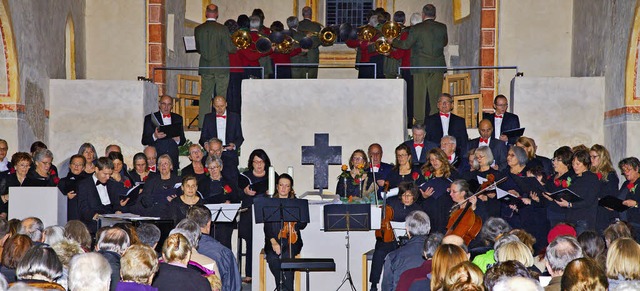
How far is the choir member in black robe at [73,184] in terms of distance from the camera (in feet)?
39.1

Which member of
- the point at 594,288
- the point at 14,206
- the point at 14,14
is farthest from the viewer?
the point at 14,14

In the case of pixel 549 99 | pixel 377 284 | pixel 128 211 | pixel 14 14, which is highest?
pixel 14 14

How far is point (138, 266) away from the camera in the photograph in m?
6.46

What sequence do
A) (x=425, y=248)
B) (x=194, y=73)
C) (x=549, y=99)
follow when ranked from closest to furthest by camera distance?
Answer: (x=425, y=248), (x=549, y=99), (x=194, y=73)

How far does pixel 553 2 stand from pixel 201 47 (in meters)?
5.19

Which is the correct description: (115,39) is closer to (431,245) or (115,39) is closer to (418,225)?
(418,225)

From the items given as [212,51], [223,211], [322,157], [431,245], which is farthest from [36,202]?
[212,51]

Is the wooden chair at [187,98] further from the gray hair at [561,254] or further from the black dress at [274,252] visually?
the gray hair at [561,254]

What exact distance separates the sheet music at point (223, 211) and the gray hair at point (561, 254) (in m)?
4.85

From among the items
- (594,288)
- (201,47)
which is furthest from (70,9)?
(594,288)

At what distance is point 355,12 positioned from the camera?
70.4 ft

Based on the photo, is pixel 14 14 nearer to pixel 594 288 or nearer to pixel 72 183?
pixel 72 183

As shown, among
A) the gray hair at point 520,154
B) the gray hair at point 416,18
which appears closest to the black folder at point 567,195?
the gray hair at point 520,154

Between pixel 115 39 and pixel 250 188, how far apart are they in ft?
18.6
